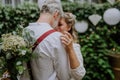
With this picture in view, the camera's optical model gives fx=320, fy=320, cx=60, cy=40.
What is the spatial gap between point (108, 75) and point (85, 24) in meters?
1.18

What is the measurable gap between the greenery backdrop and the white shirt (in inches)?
120

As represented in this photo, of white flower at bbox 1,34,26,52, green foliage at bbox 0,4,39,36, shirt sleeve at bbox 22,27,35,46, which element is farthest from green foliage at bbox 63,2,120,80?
white flower at bbox 1,34,26,52

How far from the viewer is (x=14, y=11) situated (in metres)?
6.17

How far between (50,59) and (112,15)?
4044mm

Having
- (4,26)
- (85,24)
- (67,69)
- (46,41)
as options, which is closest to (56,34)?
(46,41)

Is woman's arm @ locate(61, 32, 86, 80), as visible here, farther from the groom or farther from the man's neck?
the man's neck

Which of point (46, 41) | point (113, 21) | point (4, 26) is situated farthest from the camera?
point (113, 21)

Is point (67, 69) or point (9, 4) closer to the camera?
point (67, 69)

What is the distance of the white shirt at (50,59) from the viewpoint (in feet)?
9.00

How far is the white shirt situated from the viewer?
9.00 ft

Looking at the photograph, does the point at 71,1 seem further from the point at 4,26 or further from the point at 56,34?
the point at 56,34

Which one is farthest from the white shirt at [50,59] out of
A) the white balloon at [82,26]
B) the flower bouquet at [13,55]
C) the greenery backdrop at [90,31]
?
the white balloon at [82,26]

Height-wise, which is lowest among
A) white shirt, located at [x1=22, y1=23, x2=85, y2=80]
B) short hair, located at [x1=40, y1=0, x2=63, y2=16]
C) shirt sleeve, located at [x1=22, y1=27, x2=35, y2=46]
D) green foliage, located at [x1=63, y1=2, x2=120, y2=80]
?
green foliage, located at [x1=63, y1=2, x2=120, y2=80]

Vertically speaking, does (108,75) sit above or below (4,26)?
below
